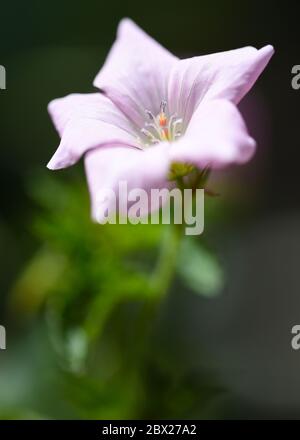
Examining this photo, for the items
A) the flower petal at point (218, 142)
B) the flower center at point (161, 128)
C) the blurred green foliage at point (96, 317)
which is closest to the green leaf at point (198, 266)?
the blurred green foliage at point (96, 317)

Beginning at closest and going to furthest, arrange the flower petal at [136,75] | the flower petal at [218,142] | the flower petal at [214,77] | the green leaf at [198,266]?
the flower petal at [218,142]
the flower petal at [214,77]
the flower petal at [136,75]
the green leaf at [198,266]

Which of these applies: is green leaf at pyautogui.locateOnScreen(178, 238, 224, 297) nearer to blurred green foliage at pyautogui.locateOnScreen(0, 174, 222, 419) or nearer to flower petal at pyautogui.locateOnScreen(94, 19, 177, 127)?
blurred green foliage at pyautogui.locateOnScreen(0, 174, 222, 419)

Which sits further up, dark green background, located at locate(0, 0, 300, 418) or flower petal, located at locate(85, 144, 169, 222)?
dark green background, located at locate(0, 0, 300, 418)

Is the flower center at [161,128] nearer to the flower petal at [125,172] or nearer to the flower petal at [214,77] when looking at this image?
the flower petal at [214,77]

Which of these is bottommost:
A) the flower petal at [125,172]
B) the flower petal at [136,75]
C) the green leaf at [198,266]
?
A: the flower petal at [125,172]

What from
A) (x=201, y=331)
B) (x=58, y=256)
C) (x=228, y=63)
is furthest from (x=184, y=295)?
(x=228, y=63)

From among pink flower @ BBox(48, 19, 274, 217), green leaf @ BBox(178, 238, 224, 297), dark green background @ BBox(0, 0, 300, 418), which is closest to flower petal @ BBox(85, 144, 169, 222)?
pink flower @ BBox(48, 19, 274, 217)
